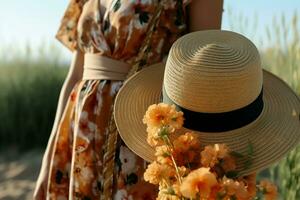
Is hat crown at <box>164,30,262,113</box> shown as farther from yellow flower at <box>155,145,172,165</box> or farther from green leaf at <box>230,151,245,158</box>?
yellow flower at <box>155,145,172,165</box>

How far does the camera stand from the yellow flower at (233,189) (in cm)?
119

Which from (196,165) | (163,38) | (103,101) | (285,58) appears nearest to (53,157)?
(103,101)

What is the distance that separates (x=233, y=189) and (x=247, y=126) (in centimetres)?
38

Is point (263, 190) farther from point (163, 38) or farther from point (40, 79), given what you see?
point (40, 79)

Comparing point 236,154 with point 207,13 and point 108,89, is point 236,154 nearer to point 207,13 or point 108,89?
point 207,13

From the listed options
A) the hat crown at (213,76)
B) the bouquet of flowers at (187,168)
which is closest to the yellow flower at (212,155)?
the bouquet of flowers at (187,168)

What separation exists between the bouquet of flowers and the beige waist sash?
23.5 inches

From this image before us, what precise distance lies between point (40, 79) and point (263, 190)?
7218 millimetres

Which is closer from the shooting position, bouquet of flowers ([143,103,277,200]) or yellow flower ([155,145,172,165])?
bouquet of flowers ([143,103,277,200])

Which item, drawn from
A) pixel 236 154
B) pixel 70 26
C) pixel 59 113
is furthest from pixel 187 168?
pixel 70 26

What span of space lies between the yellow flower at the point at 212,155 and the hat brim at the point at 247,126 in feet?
0.50

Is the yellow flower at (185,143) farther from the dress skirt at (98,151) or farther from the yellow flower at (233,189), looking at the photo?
the dress skirt at (98,151)

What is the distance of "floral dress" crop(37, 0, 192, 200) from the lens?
1.86 metres

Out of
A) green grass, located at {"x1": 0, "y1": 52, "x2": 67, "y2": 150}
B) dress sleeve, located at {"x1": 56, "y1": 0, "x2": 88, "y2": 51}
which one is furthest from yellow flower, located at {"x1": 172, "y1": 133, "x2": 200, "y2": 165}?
green grass, located at {"x1": 0, "y1": 52, "x2": 67, "y2": 150}
